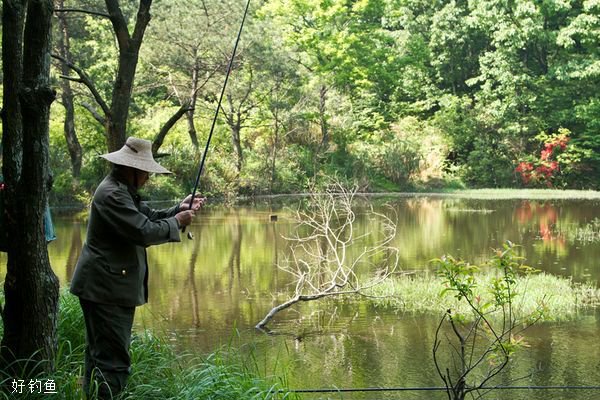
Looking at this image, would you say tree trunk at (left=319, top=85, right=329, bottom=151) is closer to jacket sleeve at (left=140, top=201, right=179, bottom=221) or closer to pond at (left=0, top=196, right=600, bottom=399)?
pond at (left=0, top=196, right=600, bottom=399)

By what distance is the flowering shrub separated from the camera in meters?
31.1

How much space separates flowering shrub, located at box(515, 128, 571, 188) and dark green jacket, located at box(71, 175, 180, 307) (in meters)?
29.1

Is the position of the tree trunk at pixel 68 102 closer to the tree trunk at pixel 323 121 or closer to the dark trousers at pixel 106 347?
the tree trunk at pixel 323 121

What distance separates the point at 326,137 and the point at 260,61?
219 inches

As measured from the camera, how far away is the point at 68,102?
2194 cm

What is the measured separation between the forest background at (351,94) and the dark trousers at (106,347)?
61.6 ft

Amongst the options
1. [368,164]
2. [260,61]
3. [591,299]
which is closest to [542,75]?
[368,164]

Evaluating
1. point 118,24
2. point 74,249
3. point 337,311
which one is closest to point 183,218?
point 118,24

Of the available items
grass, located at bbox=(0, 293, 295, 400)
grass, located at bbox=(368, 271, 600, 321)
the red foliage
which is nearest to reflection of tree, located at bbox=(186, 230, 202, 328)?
grass, located at bbox=(368, 271, 600, 321)

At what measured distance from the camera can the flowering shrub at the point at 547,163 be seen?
3112cm

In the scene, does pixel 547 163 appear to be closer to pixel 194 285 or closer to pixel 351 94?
pixel 351 94

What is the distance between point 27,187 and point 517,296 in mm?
6862

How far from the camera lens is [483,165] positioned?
32.0 metres

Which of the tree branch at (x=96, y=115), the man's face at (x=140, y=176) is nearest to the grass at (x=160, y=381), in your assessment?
the man's face at (x=140, y=176)
